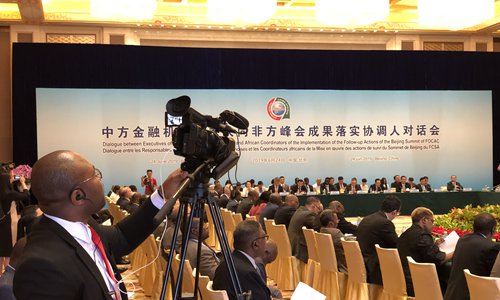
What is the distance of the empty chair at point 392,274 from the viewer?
5.11 m

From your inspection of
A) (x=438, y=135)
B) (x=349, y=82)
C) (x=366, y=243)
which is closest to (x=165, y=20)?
(x=349, y=82)

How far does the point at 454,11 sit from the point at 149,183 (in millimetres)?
7307

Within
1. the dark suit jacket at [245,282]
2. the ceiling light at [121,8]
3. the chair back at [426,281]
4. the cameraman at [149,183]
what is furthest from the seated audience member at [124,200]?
the dark suit jacket at [245,282]

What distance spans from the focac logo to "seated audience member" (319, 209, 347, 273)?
11.2 m

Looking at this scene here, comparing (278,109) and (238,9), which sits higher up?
(238,9)

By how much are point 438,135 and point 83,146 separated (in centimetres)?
943

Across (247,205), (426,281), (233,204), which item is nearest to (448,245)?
(426,281)

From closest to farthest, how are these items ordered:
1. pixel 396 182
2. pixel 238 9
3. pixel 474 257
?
1. pixel 474 257
2. pixel 238 9
3. pixel 396 182

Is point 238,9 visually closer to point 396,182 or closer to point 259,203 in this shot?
point 396,182

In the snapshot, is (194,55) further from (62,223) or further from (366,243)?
(62,223)

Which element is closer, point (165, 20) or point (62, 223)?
point (62, 223)

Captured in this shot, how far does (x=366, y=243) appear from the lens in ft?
20.1

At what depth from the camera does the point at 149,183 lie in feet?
47.0

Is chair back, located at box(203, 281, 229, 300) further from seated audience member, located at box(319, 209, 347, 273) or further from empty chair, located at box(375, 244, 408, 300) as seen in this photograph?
seated audience member, located at box(319, 209, 347, 273)
